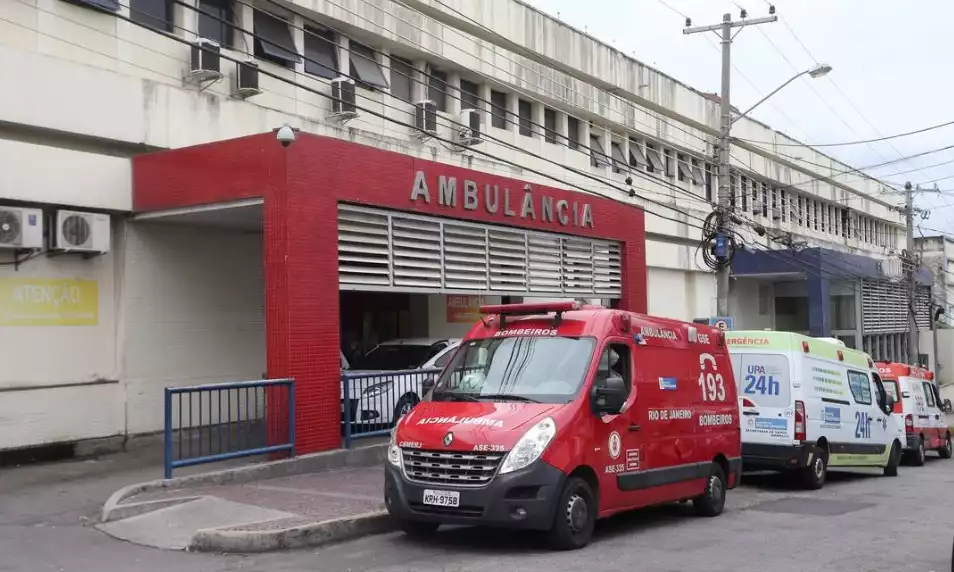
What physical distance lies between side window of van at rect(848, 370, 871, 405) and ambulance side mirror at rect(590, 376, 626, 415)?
27.2ft

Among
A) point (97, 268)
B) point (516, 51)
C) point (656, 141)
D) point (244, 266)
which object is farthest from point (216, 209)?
point (656, 141)

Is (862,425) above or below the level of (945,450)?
above

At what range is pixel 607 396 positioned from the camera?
9.02m

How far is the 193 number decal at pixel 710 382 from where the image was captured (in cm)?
1134

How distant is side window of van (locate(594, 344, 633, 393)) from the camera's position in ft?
31.1

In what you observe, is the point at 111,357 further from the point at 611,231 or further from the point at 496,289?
the point at 611,231

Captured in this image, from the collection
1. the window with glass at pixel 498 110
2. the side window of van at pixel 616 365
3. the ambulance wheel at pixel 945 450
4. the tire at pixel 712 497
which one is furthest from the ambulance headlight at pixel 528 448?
the ambulance wheel at pixel 945 450

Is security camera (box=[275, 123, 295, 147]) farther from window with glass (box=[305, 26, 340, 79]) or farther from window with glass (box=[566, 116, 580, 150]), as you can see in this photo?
window with glass (box=[566, 116, 580, 150])

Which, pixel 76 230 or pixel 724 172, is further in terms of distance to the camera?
pixel 724 172

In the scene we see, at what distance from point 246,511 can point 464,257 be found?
800 centimetres

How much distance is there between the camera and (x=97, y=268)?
46.7 ft

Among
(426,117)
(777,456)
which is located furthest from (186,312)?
(777,456)

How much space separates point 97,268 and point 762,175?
1196 inches

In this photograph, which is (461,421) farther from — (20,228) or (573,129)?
(573,129)
